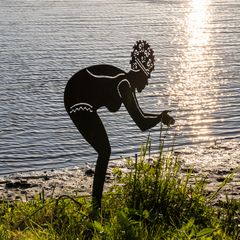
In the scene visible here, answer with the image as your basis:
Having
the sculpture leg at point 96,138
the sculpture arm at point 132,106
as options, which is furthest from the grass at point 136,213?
the sculpture arm at point 132,106

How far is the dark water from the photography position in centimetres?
1097

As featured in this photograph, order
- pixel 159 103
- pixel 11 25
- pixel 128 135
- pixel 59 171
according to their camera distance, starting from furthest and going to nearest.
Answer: pixel 11 25, pixel 159 103, pixel 128 135, pixel 59 171

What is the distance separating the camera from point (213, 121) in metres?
12.2

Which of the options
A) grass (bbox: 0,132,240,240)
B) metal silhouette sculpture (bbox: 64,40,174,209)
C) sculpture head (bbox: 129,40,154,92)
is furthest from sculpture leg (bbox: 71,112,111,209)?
sculpture head (bbox: 129,40,154,92)

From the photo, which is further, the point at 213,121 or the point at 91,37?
the point at 91,37

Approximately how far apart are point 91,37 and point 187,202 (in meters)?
14.3

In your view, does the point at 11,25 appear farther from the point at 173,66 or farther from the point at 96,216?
the point at 96,216

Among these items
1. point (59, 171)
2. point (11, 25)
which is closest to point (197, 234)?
point (59, 171)

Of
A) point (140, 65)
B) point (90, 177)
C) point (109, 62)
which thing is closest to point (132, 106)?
point (140, 65)

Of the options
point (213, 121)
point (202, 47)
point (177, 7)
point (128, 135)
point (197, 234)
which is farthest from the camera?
point (177, 7)

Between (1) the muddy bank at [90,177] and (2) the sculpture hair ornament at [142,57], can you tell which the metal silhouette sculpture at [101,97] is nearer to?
(2) the sculpture hair ornament at [142,57]

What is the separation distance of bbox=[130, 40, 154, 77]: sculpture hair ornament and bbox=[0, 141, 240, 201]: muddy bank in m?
2.12

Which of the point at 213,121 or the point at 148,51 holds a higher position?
the point at 148,51

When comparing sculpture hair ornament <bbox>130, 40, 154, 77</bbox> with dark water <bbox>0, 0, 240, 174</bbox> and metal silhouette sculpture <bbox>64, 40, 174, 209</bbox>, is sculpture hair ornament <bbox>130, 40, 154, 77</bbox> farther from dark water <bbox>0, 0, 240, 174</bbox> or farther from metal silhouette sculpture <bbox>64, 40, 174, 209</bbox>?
dark water <bbox>0, 0, 240, 174</bbox>
